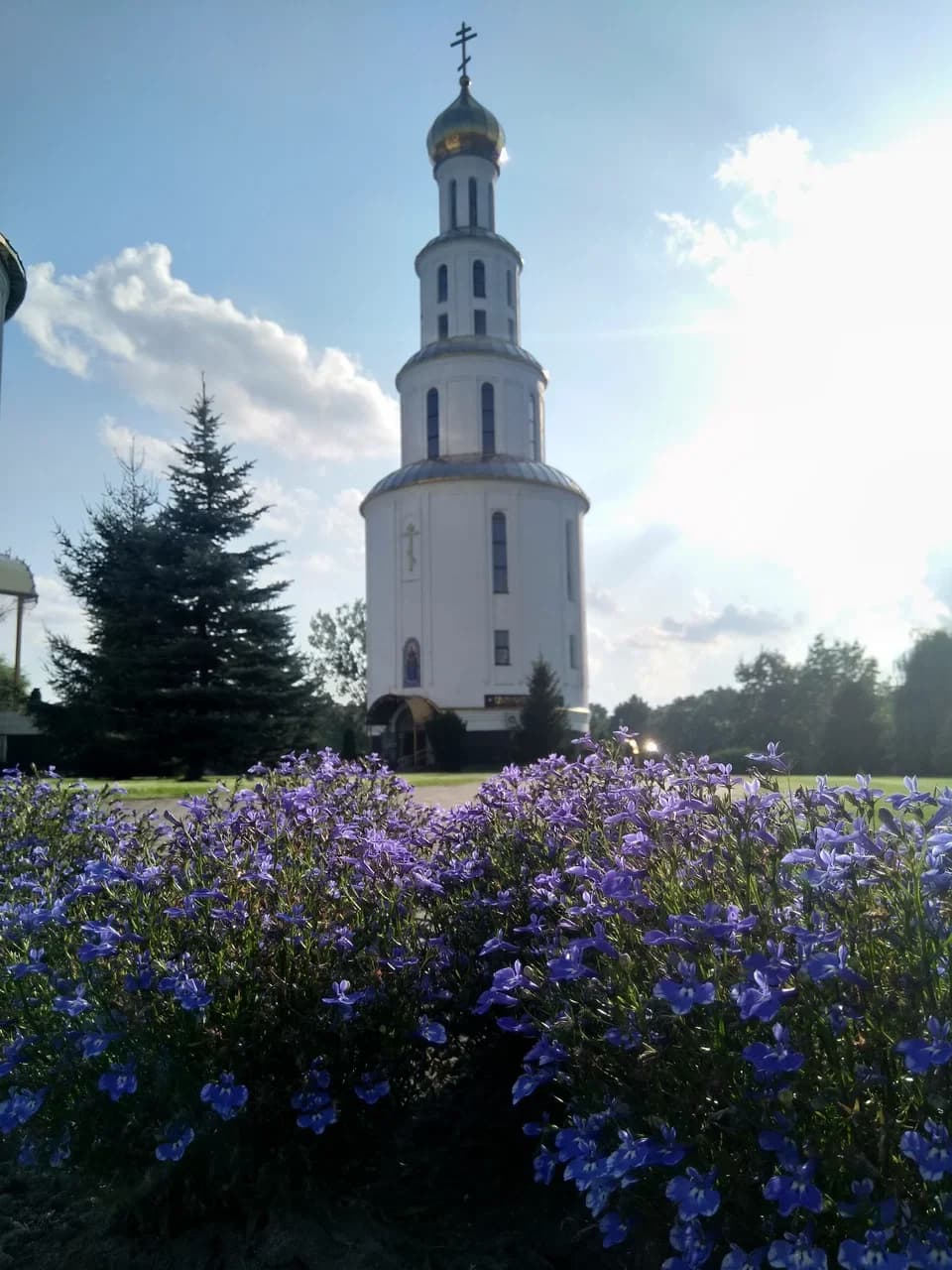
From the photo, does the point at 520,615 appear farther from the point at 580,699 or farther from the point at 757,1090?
the point at 757,1090

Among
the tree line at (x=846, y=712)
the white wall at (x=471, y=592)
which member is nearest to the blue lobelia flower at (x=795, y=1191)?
the tree line at (x=846, y=712)

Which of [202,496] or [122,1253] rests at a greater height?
[202,496]

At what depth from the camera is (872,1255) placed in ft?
5.20

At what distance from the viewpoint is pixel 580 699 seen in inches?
1476

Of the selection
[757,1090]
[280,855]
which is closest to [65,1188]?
[280,855]

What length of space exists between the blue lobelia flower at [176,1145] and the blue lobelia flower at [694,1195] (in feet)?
3.91

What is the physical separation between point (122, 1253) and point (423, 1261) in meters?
0.81

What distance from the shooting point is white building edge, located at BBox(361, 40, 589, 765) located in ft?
115

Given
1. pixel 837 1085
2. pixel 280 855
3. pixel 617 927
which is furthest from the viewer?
pixel 280 855

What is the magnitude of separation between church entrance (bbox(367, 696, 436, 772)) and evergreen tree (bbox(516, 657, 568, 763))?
12.7ft

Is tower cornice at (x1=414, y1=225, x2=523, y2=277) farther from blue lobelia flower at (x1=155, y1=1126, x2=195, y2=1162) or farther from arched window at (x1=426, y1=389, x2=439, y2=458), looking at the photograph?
blue lobelia flower at (x1=155, y1=1126, x2=195, y2=1162)

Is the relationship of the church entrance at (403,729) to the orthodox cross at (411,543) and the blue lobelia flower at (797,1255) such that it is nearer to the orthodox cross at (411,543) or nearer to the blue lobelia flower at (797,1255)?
the orthodox cross at (411,543)

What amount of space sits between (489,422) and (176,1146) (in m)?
36.6

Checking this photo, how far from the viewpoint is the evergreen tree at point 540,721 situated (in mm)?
29953
